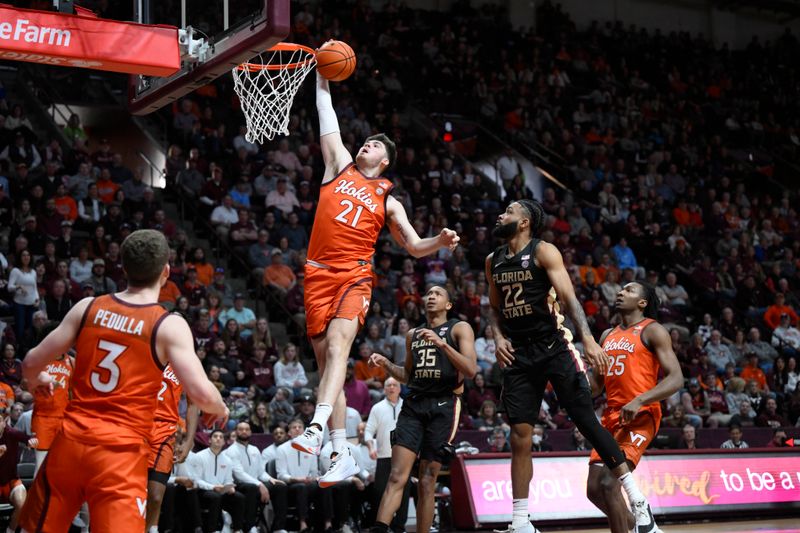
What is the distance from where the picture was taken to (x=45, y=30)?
7301mm

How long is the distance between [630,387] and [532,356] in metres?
0.96

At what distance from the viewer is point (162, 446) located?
327 inches

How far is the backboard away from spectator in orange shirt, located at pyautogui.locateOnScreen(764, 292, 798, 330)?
1489 cm

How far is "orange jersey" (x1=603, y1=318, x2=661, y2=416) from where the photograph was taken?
25.3 ft

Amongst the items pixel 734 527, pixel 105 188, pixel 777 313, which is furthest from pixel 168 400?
pixel 777 313

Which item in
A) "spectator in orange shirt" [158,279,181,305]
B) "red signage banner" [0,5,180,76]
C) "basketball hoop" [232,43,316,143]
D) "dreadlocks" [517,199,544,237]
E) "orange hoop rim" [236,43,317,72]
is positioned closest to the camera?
"red signage banner" [0,5,180,76]

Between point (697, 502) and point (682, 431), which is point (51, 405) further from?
point (682, 431)

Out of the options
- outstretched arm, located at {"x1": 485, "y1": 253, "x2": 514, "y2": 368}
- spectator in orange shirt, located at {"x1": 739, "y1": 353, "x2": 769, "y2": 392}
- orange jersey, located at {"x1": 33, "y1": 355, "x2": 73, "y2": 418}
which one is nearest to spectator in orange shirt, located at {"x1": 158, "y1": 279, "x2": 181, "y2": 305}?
orange jersey, located at {"x1": 33, "y1": 355, "x2": 73, "y2": 418}

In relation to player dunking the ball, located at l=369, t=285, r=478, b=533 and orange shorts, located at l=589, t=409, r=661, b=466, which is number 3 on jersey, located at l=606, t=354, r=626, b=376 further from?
player dunking the ball, located at l=369, t=285, r=478, b=533

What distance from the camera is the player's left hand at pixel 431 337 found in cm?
827

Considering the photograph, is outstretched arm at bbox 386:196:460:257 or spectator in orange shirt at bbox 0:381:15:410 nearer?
outstretched arm at bbox 386:196:460:257

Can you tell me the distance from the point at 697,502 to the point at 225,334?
22.4 feet

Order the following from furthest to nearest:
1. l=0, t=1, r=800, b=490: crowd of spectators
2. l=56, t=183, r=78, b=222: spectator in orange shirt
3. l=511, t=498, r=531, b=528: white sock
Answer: l=56, t=183, r=78, b=222: spectator in orange shirt → l=0, t=1, r=800, b=490: crowd of spectators → l=511, t=498, r=531, b=528: white sock

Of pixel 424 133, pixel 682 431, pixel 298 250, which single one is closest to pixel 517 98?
pixel 424 133
